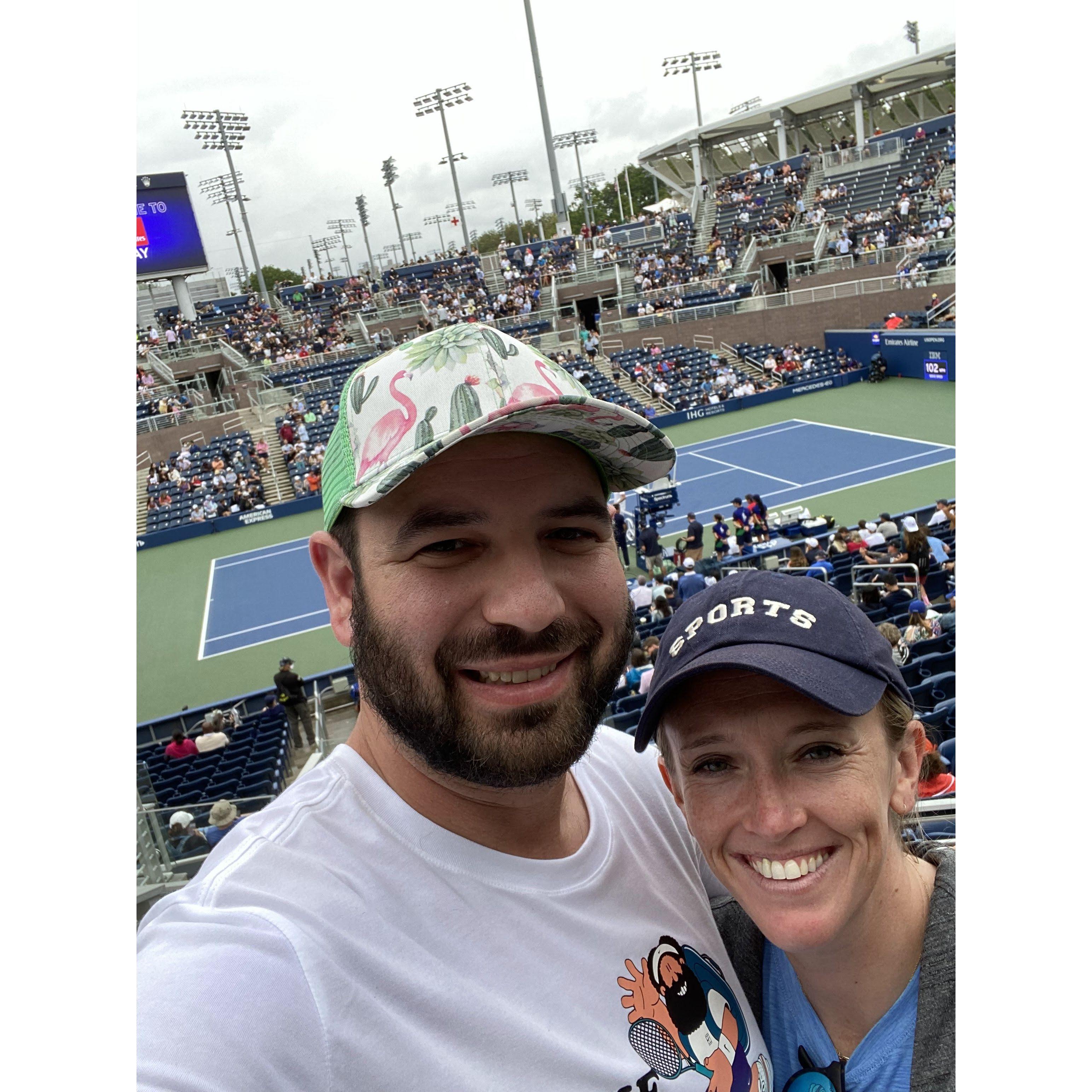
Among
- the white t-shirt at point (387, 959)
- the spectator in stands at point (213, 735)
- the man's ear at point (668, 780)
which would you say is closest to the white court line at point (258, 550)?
the spectator in stands at point (213, 735)

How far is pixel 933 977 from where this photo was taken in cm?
162

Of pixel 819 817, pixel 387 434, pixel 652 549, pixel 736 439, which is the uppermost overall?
pixel 387 434

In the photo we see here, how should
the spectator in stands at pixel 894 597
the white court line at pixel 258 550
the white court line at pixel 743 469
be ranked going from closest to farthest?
1. the spectator in stands at pixel 894 597
2. the white court line at pixel 743 469
3. the white court line at pixel 258 550

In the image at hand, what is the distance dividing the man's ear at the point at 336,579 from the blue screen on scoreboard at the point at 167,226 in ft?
125

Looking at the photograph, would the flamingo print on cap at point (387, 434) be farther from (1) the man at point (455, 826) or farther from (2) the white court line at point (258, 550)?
(2) the white court line at point (258, 550)

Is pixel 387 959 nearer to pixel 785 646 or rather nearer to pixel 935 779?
pixel 785 646

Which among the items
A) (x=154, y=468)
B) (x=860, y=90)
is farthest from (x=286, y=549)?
(x=860, y=90)

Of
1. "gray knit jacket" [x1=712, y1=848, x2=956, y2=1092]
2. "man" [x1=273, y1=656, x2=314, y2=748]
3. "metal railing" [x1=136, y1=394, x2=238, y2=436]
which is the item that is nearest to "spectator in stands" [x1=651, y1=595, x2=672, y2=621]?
"man" [x1=273, y1=656, x2=314, y2=748]

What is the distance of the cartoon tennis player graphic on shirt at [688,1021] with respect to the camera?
1.53 meters

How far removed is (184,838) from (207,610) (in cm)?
1246

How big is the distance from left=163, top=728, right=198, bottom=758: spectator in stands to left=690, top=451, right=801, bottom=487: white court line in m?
13.3

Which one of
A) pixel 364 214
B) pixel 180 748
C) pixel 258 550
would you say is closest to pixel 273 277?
pixel 364 214
